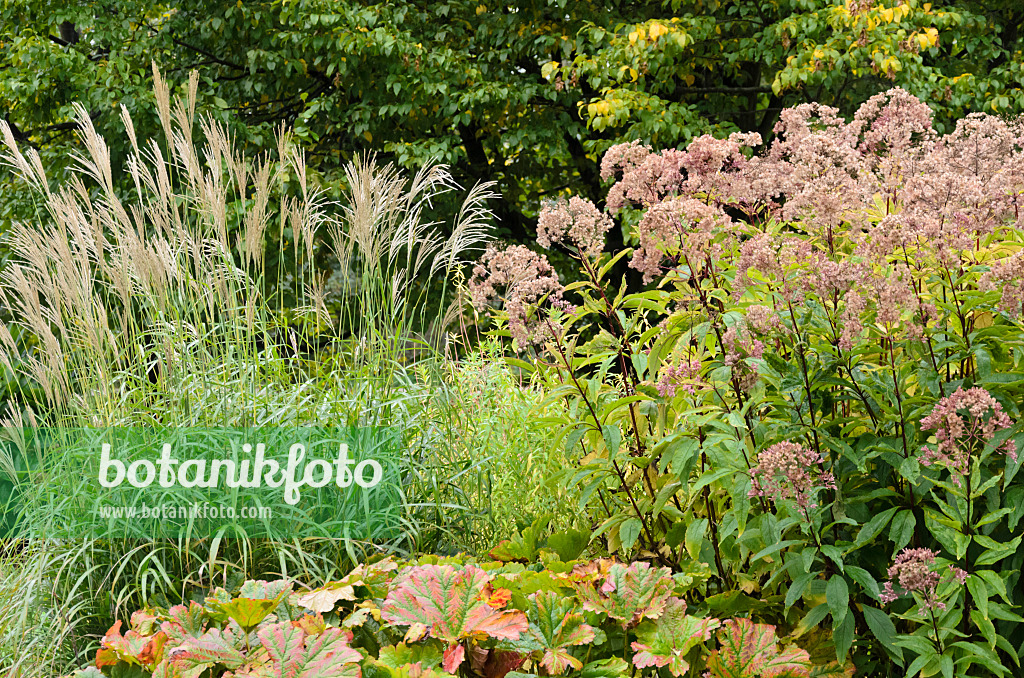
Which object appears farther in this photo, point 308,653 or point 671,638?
point 671,638

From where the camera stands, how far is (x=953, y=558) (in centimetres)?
235

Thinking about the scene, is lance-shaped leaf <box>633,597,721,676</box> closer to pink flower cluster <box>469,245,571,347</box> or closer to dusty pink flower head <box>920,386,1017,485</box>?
dusty pink flower head <box>920,386,1017,485</box>

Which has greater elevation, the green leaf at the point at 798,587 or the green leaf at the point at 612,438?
the green leaf at the point at 612,438

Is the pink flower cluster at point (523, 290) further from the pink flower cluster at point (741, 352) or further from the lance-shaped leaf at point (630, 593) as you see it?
the lance-shaped leaf at point (630, 593)

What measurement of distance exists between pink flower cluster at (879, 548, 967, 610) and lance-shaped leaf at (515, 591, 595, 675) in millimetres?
709

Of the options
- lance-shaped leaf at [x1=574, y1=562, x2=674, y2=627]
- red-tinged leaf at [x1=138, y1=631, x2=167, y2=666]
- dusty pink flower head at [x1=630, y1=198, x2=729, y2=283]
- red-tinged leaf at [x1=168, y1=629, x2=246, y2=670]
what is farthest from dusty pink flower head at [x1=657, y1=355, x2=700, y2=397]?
red-tinged leaf at [x1=138, y1=631, x2=167, y2=666]

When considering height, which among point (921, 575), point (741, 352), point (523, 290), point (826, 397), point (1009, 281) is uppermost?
point (523, 290)

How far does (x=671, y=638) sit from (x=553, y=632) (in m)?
Answer: 0.28

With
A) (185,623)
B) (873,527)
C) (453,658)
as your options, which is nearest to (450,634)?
→ (453,658)

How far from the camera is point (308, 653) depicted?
194cm

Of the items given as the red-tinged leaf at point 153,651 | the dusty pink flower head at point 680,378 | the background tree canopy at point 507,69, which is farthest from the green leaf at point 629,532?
the background tree canopy at point 507,69

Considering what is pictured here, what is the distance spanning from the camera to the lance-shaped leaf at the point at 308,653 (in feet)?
6.19

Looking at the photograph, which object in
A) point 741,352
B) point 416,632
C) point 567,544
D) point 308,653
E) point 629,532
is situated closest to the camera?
point 308,653

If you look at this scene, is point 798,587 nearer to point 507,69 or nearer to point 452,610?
point 452,610
